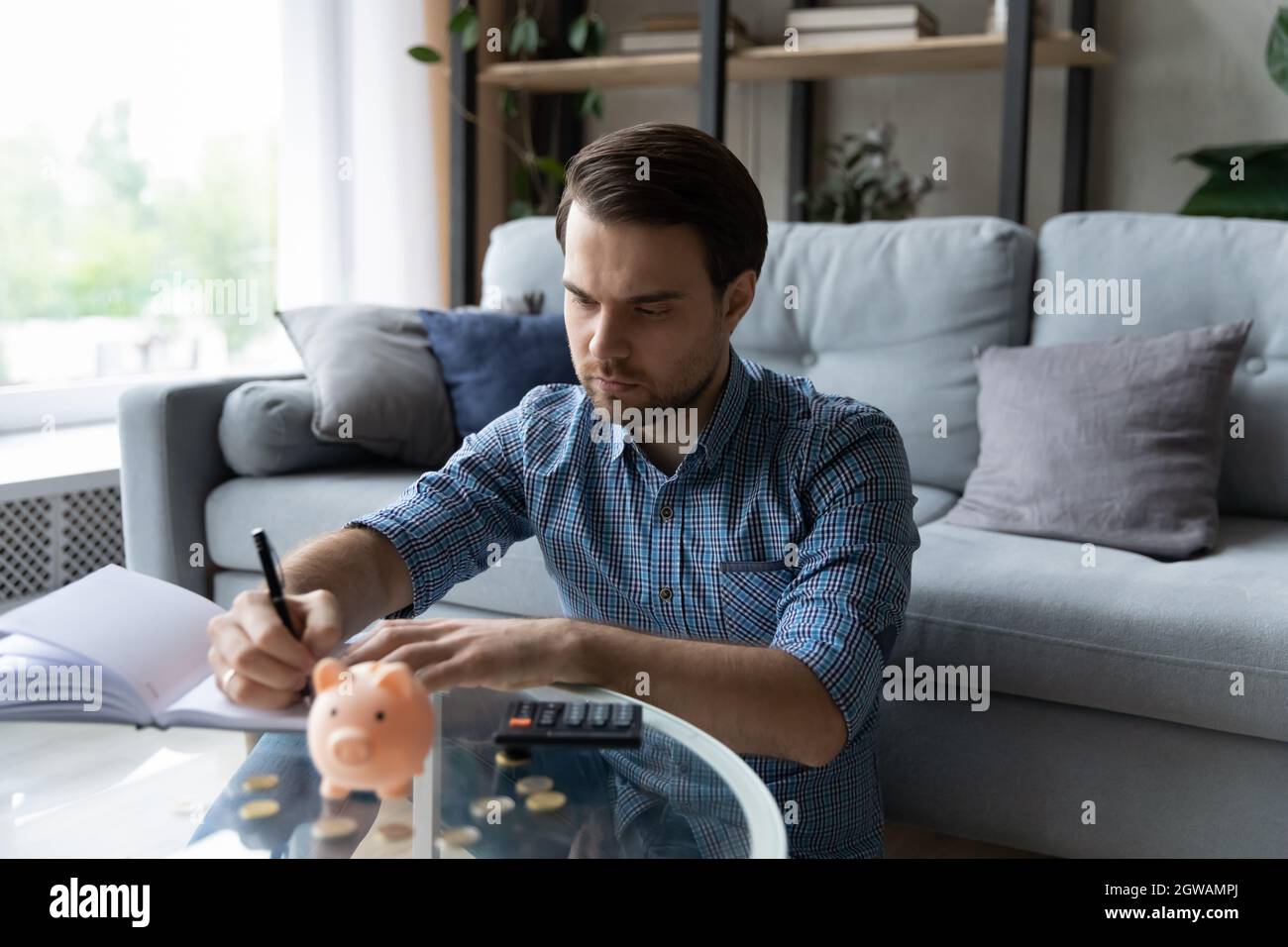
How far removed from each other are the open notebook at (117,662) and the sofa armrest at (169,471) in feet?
3.90

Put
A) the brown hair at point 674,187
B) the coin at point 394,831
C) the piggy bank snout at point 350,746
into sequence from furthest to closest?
the brown hair at point 674,187, the coin at point 394,831, the piggy bank snout at point 350,746

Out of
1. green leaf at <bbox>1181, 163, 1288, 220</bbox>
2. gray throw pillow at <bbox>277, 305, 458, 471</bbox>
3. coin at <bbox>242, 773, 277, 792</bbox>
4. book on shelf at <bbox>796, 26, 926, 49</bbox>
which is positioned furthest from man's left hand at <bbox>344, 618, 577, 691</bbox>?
book on shelf at <bbox>796, 26, 926, 49</bbox>

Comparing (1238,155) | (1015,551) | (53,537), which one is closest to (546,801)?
(1015,551)

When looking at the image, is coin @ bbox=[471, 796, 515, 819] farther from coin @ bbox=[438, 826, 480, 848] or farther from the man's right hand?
the man's right hand

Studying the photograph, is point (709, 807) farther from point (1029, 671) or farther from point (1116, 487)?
point (1116, 487)

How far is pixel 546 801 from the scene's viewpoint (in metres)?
0.89

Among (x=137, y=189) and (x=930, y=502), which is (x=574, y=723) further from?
(x=137, y=189)

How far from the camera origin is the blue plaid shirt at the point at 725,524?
1.16 metres

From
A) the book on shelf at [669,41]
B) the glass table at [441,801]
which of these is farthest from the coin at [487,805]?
the book on shelf at [669,41]

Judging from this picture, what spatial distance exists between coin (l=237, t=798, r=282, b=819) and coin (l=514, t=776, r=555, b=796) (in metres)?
0.17

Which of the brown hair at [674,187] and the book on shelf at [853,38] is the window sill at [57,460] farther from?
the book on shelf at [853,38]

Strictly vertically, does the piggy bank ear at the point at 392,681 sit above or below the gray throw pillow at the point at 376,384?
Result: above
